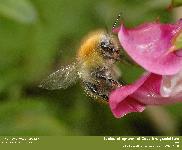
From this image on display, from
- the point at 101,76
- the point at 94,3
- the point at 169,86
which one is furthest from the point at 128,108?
the point at 94,3

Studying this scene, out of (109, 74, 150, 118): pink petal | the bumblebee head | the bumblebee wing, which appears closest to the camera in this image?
(109, 74, 150, 118): pink petal

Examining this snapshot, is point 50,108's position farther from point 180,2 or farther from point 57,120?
point 180,2

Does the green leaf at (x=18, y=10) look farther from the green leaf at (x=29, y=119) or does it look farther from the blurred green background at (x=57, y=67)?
the green leaf at (x=29, y=119)

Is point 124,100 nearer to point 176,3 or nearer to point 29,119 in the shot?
point 176,3

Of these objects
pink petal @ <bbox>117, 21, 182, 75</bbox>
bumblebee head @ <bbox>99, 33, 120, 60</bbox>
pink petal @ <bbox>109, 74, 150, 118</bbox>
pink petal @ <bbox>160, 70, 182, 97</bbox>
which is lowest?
pink petal @ <bbox>109, 74, 150, 118</bbox>

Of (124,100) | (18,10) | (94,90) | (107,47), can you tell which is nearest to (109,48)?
(107,47)

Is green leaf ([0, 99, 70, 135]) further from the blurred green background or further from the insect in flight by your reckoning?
the insect in flight

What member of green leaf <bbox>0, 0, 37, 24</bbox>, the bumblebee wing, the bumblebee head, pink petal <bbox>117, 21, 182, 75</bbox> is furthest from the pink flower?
green leaf <bbox>0, 0, 37, 24</bbox>
